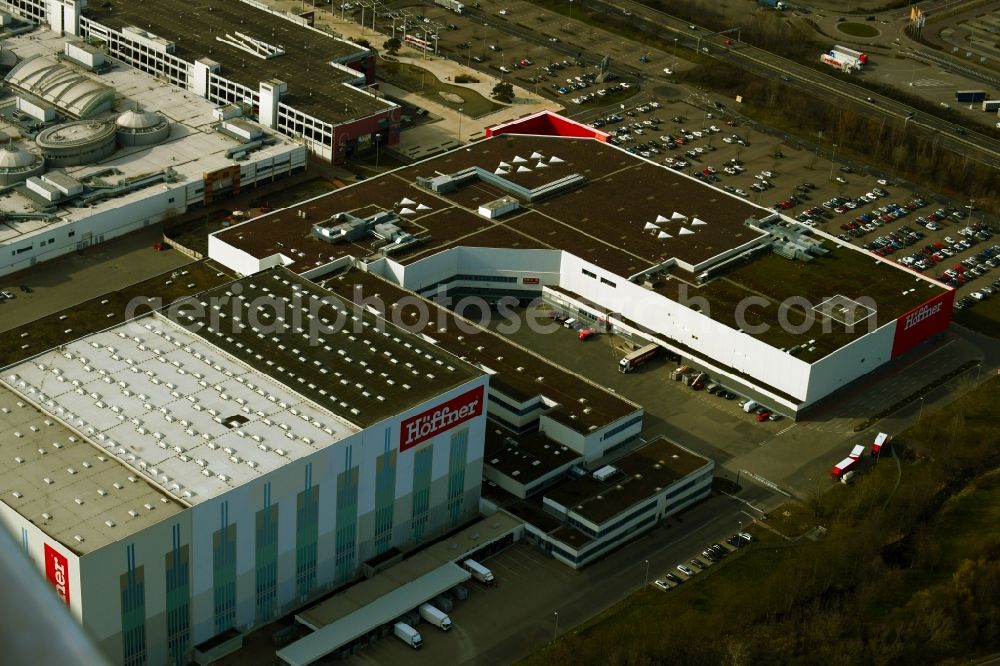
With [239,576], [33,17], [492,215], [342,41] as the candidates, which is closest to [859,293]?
[492,215]

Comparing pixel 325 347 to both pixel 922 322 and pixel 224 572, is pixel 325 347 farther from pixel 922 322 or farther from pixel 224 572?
pixel 922 322

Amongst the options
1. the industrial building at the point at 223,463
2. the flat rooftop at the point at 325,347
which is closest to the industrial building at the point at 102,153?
the flat rooftop at the point at 325,347

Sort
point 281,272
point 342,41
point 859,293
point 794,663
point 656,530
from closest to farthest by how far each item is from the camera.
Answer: point 794,663
point 656,530
point 281,272
point 859,293
point 342,41

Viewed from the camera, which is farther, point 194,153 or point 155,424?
point 194,153

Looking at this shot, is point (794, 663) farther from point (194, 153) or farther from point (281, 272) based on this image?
point (194, 153)

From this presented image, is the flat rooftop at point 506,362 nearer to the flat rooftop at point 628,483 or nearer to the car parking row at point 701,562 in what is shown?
the flat rooftop at point 628,483

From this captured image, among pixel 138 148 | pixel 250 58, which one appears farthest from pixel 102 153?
pixel 250 58
